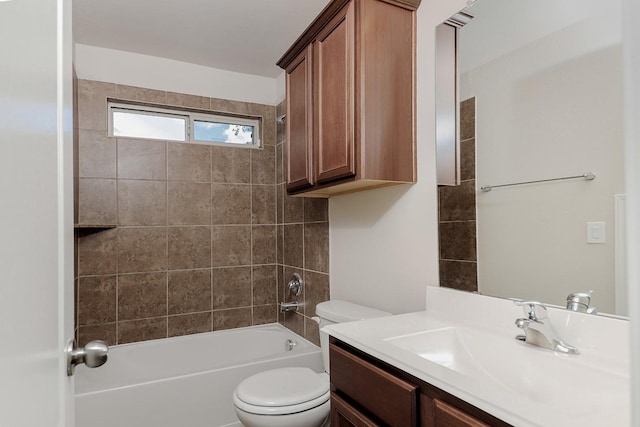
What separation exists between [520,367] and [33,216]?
1152 mm

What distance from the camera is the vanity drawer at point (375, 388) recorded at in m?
0.95

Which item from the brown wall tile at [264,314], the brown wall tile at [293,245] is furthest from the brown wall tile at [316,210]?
the brown wall tile at [264,314]

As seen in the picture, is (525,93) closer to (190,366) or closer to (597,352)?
(597,352)

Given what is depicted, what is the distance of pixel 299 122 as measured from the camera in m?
2.02

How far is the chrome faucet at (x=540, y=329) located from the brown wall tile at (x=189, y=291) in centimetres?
234

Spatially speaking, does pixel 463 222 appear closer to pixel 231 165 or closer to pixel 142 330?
pixel 231 165

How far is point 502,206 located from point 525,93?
0.39 metres

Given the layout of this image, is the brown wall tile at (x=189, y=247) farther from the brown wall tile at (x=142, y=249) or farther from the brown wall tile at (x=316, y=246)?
the brown wall tile at (x=316, y=246)

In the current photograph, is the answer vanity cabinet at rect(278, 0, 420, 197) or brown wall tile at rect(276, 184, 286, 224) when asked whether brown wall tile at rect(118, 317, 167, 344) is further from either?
vanity cabinet at rect(278, 0, 420, 197)

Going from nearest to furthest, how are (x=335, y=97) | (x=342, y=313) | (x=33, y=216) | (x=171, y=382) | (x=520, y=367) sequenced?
1. (x=33, y=216)
2. (x=520, y=367)
3. (x=335, y=97)
4. (x=342, y=313)
5. (x=171, y=382)

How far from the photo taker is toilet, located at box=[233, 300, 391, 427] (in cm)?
156

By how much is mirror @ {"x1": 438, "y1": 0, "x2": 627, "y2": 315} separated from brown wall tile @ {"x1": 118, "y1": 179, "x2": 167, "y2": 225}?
2.07 metres

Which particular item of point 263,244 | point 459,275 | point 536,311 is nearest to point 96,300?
point 263,244

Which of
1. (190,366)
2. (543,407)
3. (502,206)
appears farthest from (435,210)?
(190,366)
